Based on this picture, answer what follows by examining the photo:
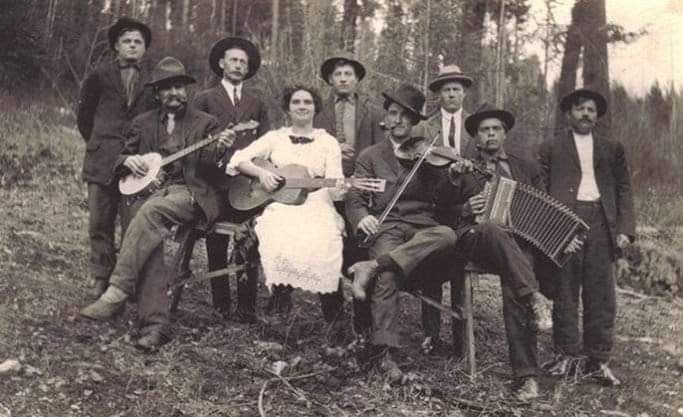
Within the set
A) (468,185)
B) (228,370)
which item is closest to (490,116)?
(468,185)

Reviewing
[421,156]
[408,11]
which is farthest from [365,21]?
[421,156]

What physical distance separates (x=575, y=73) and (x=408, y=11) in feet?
8.79

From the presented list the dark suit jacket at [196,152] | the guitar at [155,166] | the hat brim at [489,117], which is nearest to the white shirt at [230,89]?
the dark suit jacket at [196,152]

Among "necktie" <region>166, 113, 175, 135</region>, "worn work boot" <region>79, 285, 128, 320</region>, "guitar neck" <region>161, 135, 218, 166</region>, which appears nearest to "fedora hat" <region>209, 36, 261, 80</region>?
"necktie" <region>166, 113, 175, 135</region>

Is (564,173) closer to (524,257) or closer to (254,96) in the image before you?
(524,257)

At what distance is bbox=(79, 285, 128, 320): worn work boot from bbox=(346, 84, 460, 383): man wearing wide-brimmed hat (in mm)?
1537

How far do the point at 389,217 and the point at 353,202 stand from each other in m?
0.27

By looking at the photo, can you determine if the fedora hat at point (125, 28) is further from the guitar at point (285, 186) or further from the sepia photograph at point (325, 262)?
the guitar at point (285, 186)

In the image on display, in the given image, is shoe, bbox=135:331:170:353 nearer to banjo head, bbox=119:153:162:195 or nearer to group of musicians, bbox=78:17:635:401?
group of musicians, bbox=78:17:635:401

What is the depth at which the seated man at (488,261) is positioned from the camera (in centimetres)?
515

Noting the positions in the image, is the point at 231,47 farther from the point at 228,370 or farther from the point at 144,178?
the point at 228,370

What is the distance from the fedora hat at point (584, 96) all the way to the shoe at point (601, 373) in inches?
73.3

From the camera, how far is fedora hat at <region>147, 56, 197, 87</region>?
5.90 m

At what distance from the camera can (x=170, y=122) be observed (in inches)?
239
